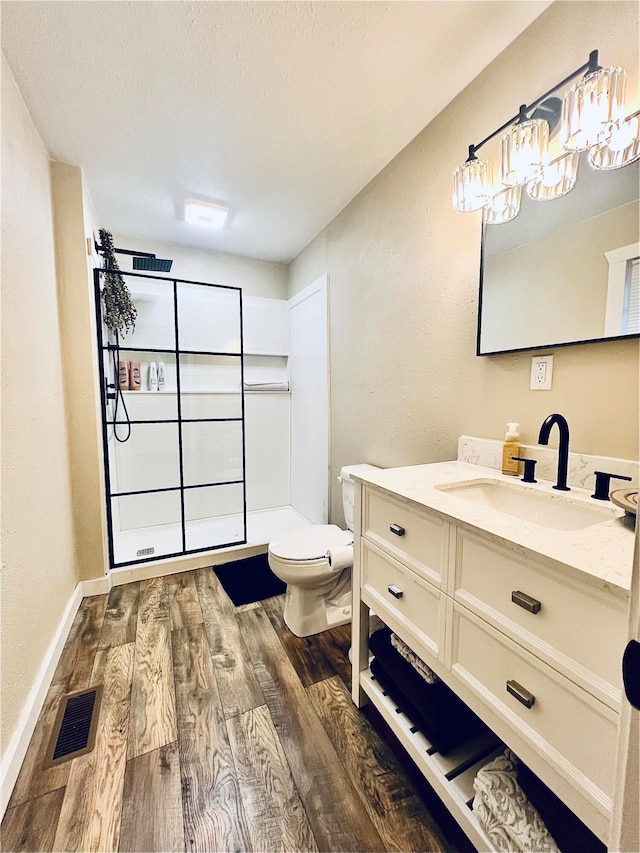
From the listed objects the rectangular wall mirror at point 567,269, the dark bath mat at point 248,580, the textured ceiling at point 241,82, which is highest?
the textured ceiling at point 241,82

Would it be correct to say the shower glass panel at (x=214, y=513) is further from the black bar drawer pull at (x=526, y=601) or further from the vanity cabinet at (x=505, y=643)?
the black bar drawer pull at (x=526, y=601)

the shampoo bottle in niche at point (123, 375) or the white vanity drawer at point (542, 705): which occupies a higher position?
the shampoo bottle in niche at point (123, 375)

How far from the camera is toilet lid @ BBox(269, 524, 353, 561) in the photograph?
66.4 inches

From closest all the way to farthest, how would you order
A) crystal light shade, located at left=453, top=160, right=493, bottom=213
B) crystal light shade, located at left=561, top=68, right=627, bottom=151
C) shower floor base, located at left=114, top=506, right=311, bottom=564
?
1. crystal light shade, located at left=561, top=68, right=627, bottom=151
2. crystal light shade, located at left=453, top=160, right=493, bottom=213
3. shower floor base, located at left=114, top=506, right=311, bottom=564

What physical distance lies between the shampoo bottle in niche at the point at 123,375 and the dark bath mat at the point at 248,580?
1.47m

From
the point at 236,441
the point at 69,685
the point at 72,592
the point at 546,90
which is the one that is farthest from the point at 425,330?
the point at 72,592

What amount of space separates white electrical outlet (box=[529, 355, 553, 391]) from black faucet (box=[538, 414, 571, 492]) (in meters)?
0.16

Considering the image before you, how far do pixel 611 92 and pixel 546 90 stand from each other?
0.96 feet

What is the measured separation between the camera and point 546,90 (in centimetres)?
111

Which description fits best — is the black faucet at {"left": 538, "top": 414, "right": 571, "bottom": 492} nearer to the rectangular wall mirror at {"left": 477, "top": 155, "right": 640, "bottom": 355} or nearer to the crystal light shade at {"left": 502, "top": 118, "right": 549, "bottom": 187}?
the rectangular wall mirror at {"left": 477, "top": 155, "right": 640, "bottom": 355}

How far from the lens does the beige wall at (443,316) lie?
1.02 meters

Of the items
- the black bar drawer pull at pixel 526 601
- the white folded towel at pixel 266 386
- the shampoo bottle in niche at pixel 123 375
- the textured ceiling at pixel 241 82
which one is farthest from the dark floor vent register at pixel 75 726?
the textured ceiling at pixel 241 82

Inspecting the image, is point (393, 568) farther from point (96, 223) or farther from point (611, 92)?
point (96, 223)

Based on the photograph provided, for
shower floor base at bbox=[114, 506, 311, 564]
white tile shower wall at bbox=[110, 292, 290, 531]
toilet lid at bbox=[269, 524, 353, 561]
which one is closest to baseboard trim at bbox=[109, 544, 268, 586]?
shower floor base at bbox=[114, 506, 311, 564]
